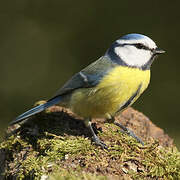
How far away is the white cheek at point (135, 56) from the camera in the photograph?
1.56 m

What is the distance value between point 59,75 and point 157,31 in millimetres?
972

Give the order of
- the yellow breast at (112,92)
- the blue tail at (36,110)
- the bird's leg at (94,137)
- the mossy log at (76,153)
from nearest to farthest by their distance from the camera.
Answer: the mossy log at (76,153) < the bird's leg at (94,137) < the yellow breast at (112,92) < the blue tail at (36,110)

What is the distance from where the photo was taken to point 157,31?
2996mm

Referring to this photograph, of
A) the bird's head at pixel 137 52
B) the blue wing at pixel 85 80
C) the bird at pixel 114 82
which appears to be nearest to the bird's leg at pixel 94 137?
the bird at pixel 114 82

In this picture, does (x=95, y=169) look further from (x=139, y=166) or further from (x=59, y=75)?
(x=59, y=75)

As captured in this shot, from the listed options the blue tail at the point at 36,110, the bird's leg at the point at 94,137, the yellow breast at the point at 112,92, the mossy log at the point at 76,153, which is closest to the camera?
the mossy log at the point at 76,153

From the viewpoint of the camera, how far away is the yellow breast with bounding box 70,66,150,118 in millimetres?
1494

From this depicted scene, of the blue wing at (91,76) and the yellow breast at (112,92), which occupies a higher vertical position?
the blue wing at (91,76)

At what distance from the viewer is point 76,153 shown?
1288 mm

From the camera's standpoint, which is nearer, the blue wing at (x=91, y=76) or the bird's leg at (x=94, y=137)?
the bird's leg at (x=94, y=137)

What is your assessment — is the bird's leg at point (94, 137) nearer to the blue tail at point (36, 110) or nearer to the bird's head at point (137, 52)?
the blue tail at point (36, 110)

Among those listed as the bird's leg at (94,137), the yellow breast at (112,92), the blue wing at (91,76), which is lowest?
the bird's leg at (94,137)

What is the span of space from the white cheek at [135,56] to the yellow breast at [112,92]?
1.5 inches

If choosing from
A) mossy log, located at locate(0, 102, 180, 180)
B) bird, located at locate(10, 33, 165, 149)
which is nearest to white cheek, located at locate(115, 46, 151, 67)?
bird, located at locate(10, 33, 165, 149)
